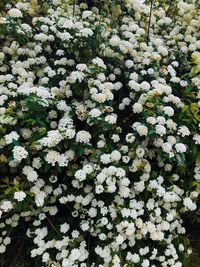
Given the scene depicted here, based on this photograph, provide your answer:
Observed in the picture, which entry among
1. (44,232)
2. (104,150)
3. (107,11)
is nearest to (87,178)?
(104,150)

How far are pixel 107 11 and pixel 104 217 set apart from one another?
7.85 ft

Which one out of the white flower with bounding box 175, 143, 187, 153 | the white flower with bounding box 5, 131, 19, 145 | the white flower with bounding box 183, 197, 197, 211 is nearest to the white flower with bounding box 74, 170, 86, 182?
the white flower with bounding box 5, 131, 19, 145

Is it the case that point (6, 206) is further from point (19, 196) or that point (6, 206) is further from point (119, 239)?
point (119, 239)

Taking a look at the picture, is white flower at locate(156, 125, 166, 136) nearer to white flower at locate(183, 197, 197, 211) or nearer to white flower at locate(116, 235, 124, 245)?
white flower at locate(183, 197, 197, 211)

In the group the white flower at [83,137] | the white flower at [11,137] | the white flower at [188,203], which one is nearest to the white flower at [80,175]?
the white flower at [83,137]

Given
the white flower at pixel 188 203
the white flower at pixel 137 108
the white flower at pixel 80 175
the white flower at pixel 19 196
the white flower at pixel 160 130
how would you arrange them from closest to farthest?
1. the white flower at pixel 19 196
2. the white flower at pixel 80 175
3. the white flower at pixel 160 130
4. the white flower at pixel 137 108
5. the white flower at pixel 188 203

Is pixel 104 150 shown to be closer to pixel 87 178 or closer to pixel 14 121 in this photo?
pixel 87 178

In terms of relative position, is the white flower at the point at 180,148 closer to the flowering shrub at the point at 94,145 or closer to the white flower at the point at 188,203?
the flowering shrub at the point at 94,145

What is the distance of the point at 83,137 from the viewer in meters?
3.26

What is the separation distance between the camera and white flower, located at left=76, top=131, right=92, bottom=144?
3.26 metres

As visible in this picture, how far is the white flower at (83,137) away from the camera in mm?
3255

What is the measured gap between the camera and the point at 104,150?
337cm

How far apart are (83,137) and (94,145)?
0.25 meters

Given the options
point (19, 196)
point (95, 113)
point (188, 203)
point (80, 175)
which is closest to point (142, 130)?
point (95, 113)
